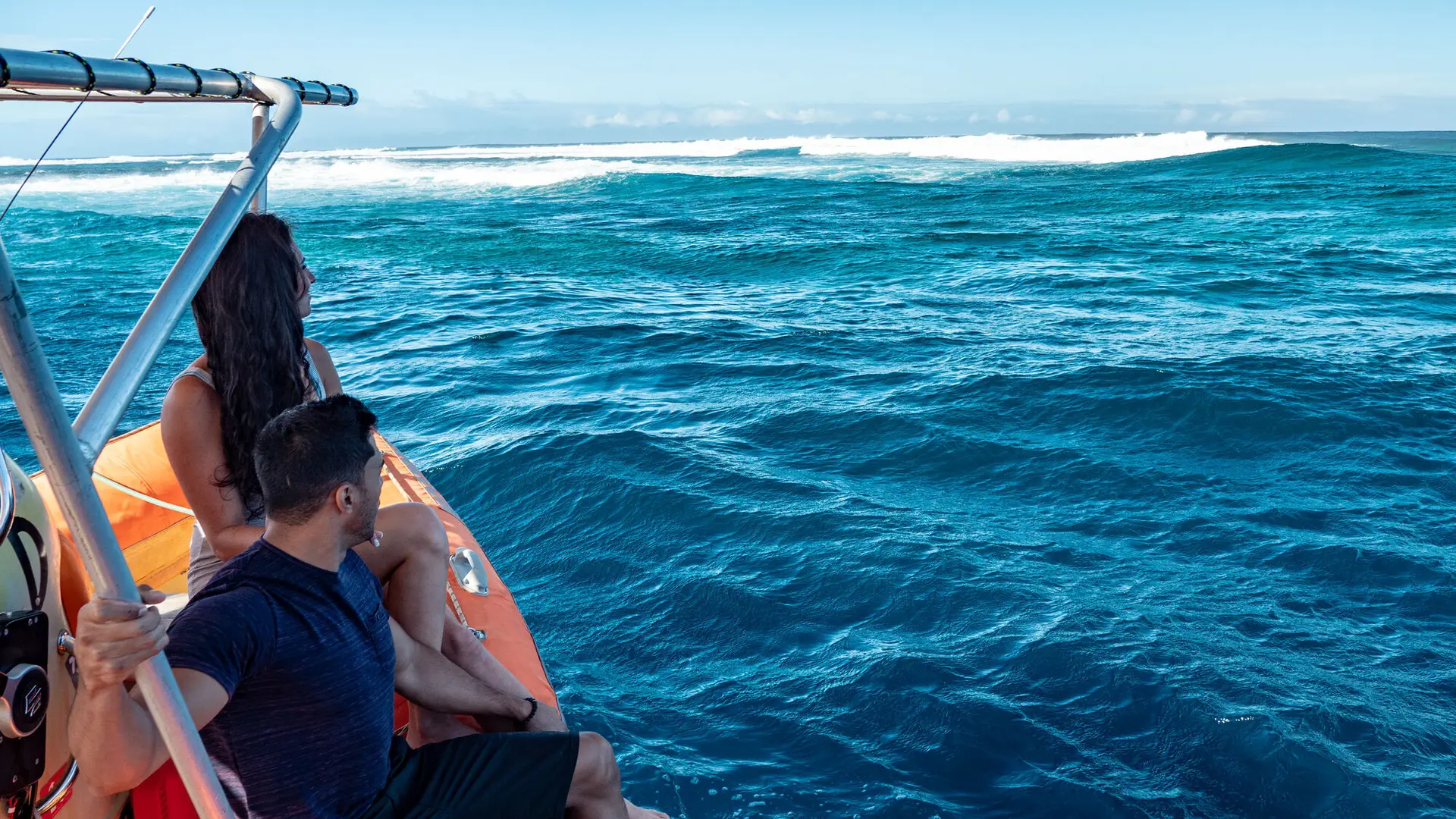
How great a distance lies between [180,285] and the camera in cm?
168

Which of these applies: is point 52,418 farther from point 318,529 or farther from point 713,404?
point 713,404

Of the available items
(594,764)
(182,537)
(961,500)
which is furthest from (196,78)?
(961,500)

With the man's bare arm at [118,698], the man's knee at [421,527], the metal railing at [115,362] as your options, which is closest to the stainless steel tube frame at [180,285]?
the metal railing at [115,362]

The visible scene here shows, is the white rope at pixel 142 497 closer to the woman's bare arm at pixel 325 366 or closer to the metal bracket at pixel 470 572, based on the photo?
the woman's bare arm at pixel 325 366

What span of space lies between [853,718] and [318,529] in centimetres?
231

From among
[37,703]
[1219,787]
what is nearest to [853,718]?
[1219,787]

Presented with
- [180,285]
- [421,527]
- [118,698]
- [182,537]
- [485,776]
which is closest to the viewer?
[118,698]

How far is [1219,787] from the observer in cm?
327

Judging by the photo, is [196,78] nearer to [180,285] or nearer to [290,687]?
[180,285]

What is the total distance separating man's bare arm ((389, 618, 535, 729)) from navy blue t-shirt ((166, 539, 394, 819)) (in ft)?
1.35

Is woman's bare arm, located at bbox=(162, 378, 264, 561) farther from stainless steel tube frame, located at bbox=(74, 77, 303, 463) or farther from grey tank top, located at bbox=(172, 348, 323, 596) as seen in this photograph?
stainless steel tube frame, located at bbox=(74, 77, 303, 463)

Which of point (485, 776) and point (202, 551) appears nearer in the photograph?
point (485, 776)

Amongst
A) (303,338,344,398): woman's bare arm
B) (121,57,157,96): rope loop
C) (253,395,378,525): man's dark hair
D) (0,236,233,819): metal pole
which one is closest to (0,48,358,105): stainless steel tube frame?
(121,57,157,96): rope loop

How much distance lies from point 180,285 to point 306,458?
1.15ft
